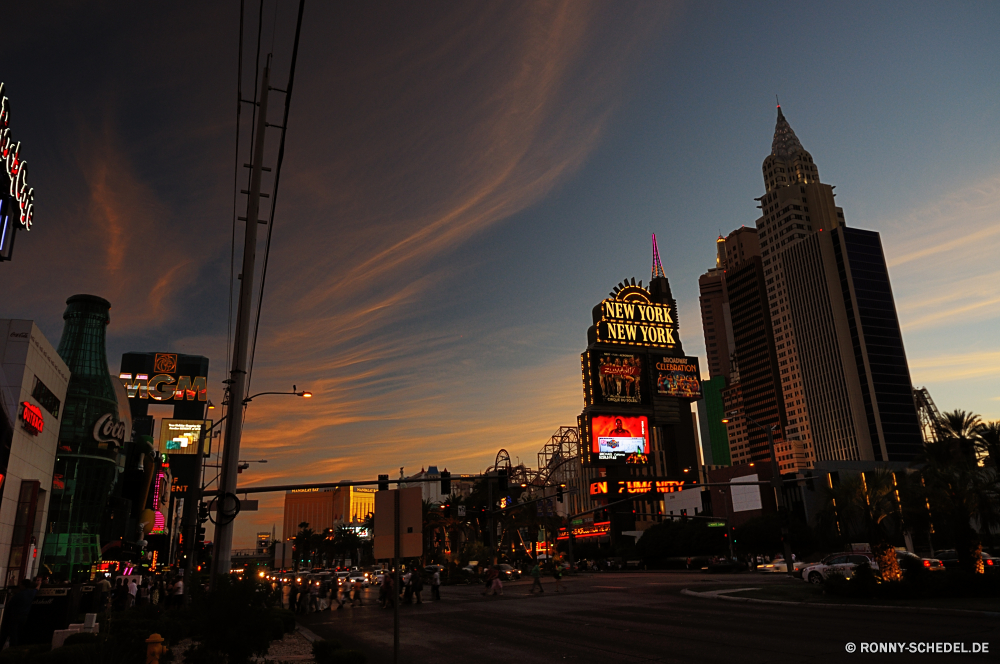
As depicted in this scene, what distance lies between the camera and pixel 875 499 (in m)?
28.1

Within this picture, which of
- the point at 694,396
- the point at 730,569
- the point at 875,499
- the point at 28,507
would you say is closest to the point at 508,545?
the point at 694,396

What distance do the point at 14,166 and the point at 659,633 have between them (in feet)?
126

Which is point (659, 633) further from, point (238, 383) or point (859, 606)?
point (238, 383)

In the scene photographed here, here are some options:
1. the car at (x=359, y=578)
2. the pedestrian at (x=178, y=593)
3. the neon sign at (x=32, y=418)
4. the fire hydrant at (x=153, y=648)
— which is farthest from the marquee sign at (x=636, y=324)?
the fire hydrant at (x=153, y=648)

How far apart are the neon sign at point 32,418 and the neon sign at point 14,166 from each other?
12.7 meters

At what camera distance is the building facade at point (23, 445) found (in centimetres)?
4072

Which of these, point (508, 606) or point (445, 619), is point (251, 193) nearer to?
point (445, 619)

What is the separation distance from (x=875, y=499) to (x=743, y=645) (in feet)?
56.7

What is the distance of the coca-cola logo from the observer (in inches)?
2507

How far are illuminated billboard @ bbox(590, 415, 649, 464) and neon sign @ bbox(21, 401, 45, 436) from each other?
254 feet

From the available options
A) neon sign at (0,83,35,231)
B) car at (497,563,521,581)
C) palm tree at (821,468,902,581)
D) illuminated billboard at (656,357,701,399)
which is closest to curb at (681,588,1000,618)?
palm tree at (821,468,902,581)

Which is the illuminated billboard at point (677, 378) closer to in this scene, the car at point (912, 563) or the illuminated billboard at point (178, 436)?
the car at point (912, 563)

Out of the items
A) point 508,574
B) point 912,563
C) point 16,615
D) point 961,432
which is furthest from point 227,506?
point 508,574

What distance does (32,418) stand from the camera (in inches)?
1710
